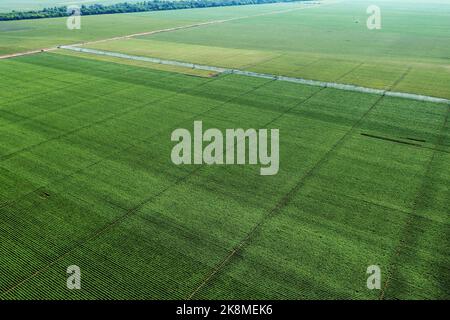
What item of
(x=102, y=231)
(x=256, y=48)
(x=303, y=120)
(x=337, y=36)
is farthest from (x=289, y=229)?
(x=337, y=36)

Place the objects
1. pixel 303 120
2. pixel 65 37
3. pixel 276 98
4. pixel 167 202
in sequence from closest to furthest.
Result: 1. pixel 167 202
2. pixel 303 120
3. pixel 276 98
4. pixel 65 37

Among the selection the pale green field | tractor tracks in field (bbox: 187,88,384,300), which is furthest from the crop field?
the pale green field

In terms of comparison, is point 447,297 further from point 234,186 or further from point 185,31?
point 185,31

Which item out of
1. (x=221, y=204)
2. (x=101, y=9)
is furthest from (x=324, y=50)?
(x=101, y=9)

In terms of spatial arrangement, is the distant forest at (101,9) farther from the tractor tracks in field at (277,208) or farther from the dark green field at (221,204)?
the tractor tracks in field at (277,208)

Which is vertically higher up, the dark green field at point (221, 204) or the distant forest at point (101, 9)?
the distant forest at point (101, 9)

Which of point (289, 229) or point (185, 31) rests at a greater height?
point (185, 31)

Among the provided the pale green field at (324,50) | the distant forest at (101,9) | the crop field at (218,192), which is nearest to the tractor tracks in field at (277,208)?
the crop field at (218,192)

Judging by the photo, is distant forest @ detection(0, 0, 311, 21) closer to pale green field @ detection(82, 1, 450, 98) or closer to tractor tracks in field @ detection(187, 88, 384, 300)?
pale green field @ detection(82, 1, 450, 98)
